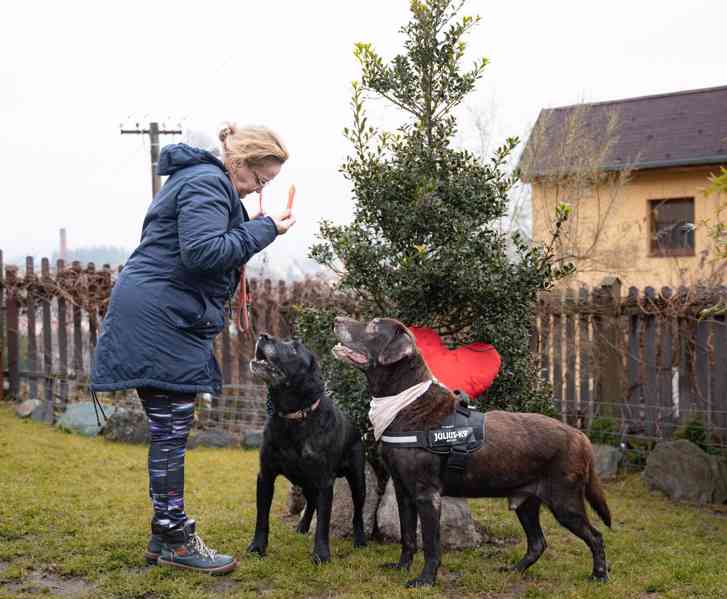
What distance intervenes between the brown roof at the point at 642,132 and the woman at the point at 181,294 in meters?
8.91

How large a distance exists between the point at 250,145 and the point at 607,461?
541cm

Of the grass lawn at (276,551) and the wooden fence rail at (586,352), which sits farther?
the wooden fence rail at (586,352)

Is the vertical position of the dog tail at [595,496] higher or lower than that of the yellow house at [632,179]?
lower

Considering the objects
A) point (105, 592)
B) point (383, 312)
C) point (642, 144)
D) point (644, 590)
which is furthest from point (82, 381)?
point (642, 144)

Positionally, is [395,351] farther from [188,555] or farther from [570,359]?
[570,359]

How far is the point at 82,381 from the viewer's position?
1088 cm

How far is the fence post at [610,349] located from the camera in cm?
828

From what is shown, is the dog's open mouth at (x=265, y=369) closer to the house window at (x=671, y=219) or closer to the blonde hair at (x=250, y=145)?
the blonde hair at (x=250, y=145)

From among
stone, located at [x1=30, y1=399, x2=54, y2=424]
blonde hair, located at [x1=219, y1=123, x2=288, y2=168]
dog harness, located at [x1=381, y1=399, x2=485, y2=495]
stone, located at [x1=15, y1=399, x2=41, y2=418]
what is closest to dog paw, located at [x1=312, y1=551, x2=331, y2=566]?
dog harness, located at [x1=381, y1=399, x2=485, y2=495]

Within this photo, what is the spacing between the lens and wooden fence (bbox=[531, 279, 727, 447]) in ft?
25.3

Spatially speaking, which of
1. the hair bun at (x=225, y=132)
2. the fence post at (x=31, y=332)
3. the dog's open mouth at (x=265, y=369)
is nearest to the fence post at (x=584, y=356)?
the dog's open mouth at (x=265, y=369)

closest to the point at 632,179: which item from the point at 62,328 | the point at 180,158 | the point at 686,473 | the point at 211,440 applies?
the point at 686,473

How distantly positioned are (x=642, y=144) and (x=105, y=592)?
58.6 ft

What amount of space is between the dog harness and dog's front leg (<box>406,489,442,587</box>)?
157mm
